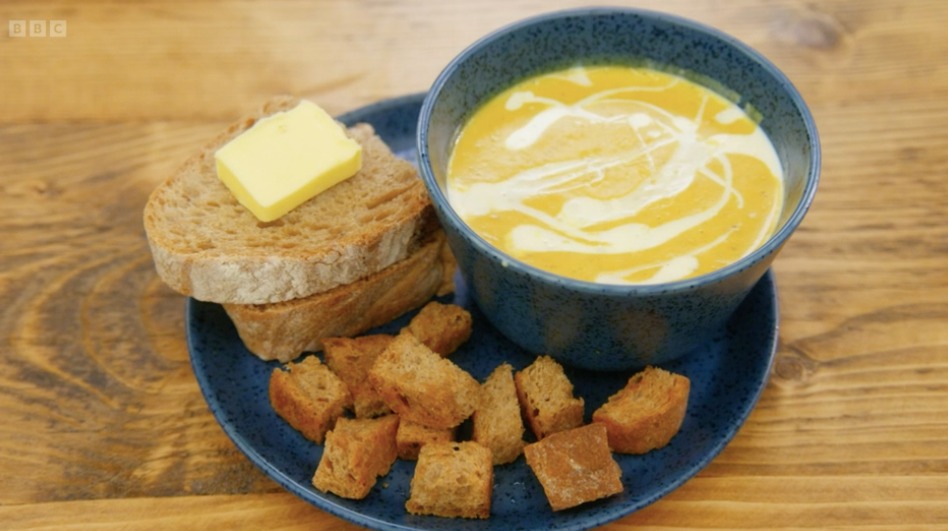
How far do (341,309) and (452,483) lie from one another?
0.61 metres

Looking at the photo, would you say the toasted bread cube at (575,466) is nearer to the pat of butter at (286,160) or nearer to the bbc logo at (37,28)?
the pat of butter at (286,160)

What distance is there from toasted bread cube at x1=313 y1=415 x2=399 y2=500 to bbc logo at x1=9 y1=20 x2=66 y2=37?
6.67ft

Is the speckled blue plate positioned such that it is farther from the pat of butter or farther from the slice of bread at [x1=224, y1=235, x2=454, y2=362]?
the pat of butter

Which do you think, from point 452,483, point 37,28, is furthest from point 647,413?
point 37,28

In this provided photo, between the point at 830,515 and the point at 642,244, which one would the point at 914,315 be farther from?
the point at 642,244

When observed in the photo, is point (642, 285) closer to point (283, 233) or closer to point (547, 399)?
point (547, 399)

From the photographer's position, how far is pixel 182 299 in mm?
2650

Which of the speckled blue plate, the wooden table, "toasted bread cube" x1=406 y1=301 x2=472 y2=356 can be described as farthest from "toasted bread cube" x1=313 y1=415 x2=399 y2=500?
"toasted bread cube" x1=406 y1=301 x2=472 y2=356

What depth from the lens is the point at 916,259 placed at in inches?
106

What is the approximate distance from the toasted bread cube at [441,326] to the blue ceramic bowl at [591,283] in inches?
2.8

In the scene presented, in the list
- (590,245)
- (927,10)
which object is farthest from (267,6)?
(927,10)

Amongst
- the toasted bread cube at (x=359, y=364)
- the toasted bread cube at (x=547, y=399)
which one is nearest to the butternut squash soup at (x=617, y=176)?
the toasted bread cube at (x=547, y=399)

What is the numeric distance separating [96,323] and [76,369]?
0.15m

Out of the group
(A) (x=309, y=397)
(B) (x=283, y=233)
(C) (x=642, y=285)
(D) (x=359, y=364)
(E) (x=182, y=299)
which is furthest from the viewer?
(E) (x=182, y=299)
